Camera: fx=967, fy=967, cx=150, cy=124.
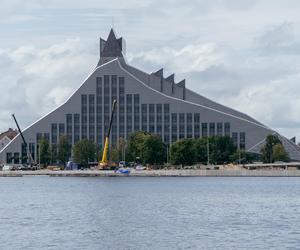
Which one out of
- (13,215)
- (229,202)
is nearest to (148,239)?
(13,215)

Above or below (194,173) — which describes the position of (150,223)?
below

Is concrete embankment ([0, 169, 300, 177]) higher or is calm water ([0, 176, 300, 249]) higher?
concrete embankment ([0, 169, 300, 177])

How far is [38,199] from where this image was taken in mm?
100688

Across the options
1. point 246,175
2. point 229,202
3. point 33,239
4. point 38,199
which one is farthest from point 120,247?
point 246,175

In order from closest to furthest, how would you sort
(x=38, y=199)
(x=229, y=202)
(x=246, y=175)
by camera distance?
(x=229, y=202) < (x=38, y=199) < (x=246, y=175)

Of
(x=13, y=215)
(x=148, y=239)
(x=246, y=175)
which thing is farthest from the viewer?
(x=246, y=175)

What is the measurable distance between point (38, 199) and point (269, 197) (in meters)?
24.4

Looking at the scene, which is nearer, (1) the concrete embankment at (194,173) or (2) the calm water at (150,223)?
(2) the calm water at (150,223)

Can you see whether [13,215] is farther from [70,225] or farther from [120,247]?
[120,247]

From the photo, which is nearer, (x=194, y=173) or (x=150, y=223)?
(x=150, y=223)

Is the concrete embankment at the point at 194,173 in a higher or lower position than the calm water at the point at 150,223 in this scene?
higher

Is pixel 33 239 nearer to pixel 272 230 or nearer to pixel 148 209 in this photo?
pixel 272 230

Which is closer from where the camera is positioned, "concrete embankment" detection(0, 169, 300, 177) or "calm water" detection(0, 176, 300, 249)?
"calm water" detection(0, 176, 300, 249)

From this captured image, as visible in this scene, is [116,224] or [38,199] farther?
[38,199]
